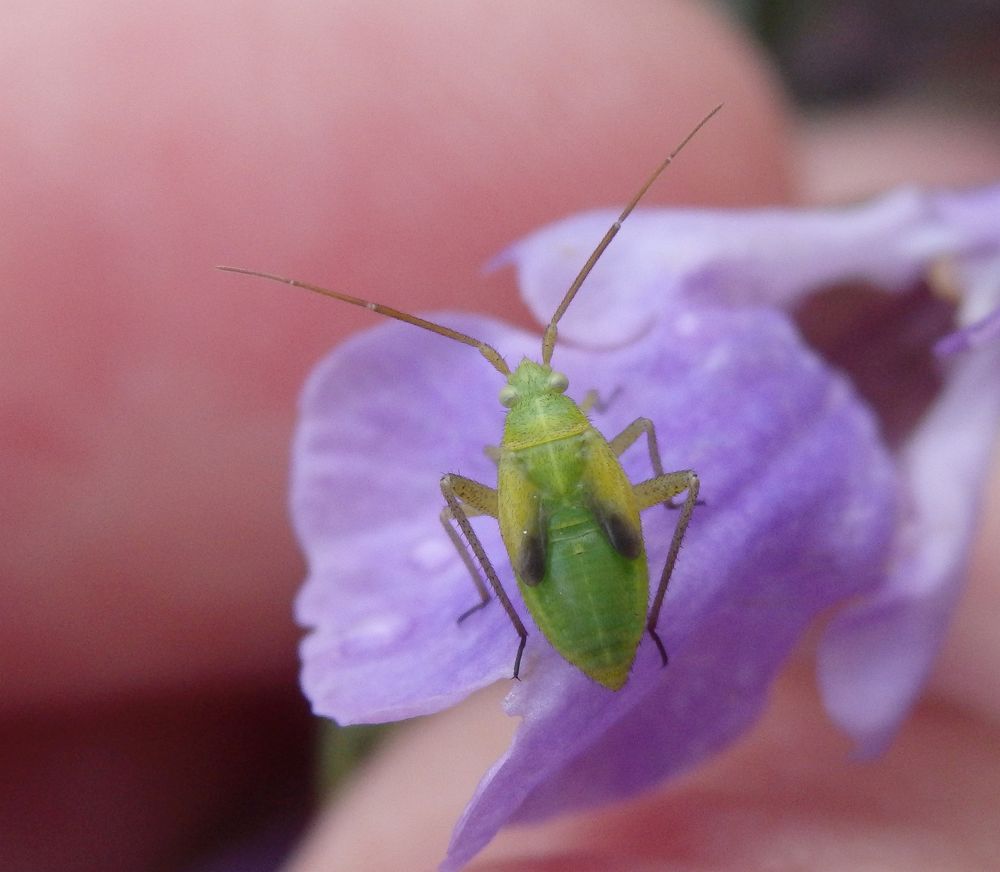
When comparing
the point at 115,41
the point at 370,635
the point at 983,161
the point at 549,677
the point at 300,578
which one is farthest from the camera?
Answer: the point at 983,161

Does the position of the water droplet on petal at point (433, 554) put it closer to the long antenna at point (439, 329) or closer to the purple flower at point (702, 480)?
the purple flower at point (702, 480)

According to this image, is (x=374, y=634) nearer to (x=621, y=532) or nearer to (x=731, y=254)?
(x=621, y=532)

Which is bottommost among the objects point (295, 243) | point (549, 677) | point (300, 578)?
point (549, 677)

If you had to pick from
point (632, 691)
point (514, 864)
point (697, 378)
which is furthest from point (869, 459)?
point (514, 864)

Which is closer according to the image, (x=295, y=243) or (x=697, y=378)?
(x=697, y=378)

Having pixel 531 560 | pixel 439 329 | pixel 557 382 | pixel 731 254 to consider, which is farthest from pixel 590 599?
pixel 731 254

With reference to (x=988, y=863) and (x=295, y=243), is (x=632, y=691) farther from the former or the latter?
(x=295, y=243)

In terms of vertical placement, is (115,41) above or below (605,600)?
above
